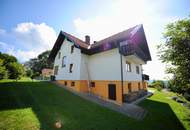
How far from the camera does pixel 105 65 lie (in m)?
16.2

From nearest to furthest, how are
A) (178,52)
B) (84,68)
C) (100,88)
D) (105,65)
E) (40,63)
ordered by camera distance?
1. (178,52)
2. (105,65)
3. (100,88)
4. (84,68)
5. (40,63)

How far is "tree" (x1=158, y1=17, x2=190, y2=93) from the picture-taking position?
12873 millimetres

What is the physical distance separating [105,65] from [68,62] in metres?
7.19

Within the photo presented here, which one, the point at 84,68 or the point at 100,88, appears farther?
the point at 84,68

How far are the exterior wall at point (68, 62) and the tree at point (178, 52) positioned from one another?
483 inches

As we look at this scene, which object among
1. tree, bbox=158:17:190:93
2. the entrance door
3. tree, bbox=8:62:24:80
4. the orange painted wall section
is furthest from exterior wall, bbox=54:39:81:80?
tree, bbox=8:62:24:80

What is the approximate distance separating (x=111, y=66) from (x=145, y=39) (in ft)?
27.8

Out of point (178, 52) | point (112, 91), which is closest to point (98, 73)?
point (112, 91)

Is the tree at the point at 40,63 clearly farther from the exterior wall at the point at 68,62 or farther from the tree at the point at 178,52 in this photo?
the tree at the point at 178,52

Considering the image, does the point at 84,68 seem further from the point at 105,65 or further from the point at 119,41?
the point at 119,41

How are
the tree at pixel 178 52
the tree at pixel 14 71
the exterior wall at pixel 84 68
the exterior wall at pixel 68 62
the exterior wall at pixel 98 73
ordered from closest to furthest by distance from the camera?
the tree at pixel 178 52 < the exterior wall at pixel 98 73 < the exterior wall at pixel 84 68 < the exterior wall at pixel 68 62 < the tree at pixel 14 71

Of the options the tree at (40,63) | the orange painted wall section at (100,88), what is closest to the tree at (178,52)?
the orange painted wall section at (100,88)

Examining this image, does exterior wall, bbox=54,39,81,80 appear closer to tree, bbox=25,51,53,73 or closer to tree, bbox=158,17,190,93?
tree, bbox=158,17,190,93

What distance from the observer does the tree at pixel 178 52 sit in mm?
12873
